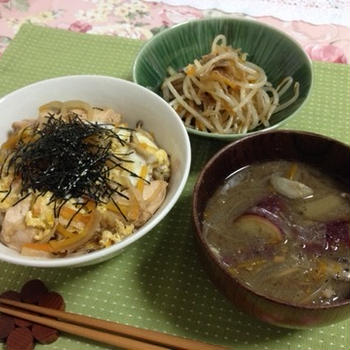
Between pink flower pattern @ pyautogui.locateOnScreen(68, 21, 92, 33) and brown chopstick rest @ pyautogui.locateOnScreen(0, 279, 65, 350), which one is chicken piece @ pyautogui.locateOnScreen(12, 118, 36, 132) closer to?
brown chopstick rest @ pyautogui.locateOnScreen(0, 279, 65, 350)

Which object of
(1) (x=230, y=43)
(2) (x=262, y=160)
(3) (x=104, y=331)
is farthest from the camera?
(1) (x=230, y=43)

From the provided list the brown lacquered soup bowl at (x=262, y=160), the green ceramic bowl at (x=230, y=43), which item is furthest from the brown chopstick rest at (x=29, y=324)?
the green ceramic bowl at (x=230, y=43)

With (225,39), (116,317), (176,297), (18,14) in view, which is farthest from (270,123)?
(18,14)

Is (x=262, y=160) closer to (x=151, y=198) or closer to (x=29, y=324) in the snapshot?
(x=151, y=198)

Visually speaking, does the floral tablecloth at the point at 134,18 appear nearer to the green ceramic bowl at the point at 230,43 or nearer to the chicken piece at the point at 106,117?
the green ceramic bowl at the point at 230,43

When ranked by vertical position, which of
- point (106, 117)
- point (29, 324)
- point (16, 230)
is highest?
point (106, 117)

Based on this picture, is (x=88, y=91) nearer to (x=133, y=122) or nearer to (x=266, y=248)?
(x=133, y=122)

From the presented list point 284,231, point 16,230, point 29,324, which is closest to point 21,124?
point 16,230
